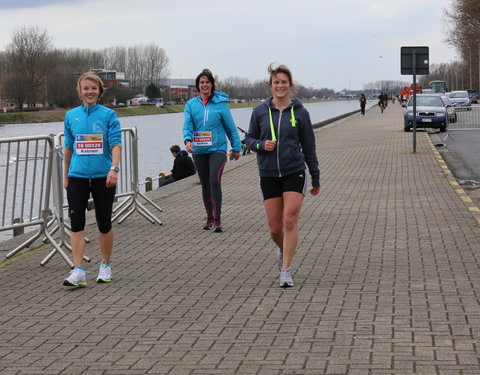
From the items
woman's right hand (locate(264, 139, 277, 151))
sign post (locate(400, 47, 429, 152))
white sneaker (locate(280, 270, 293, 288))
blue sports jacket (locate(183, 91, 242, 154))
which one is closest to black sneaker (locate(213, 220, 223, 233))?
blue sports jacket (locate(183, 91, 242, 154))

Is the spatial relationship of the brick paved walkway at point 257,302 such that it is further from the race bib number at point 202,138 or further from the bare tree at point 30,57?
the bare tree at point 30,57

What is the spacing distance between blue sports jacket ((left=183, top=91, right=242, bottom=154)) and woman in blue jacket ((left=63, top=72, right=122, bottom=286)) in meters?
2.95

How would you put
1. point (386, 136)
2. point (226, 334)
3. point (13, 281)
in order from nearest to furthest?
1. point (226, 334)
2. point (13, 281)
3. point (386, 136)

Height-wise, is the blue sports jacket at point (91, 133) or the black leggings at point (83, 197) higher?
the blue sports jacket at point (91, 133)

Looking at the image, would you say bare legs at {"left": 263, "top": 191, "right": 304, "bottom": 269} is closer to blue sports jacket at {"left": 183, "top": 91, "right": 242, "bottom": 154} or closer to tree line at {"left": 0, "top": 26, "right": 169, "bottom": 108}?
blue sports jacket at {"left": 183, "top": 91, "right": 242, "bottom": 154}

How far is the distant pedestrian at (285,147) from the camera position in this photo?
285 inches

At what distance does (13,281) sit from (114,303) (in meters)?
1.43

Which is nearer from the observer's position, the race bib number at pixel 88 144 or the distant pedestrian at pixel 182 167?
the race bib number at pixel 88 144

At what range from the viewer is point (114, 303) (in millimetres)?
6820

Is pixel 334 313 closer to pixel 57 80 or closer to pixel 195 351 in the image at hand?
pixel 195 351

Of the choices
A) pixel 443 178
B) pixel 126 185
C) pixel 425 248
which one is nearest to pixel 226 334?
pixel 425 248

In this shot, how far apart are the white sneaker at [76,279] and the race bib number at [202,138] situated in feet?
11.3

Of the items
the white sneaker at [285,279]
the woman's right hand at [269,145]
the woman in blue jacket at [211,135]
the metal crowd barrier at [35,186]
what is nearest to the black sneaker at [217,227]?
the woman in blue jacket at [211,135]

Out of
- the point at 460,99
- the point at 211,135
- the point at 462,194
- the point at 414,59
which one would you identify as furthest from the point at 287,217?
the point at 460,99
